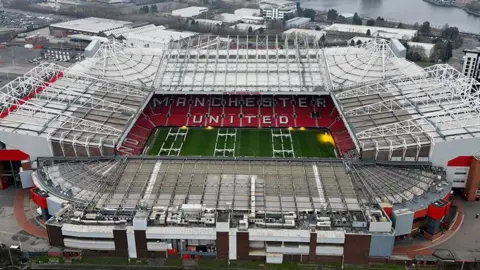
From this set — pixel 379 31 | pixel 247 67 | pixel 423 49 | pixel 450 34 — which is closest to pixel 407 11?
pixel 450 34

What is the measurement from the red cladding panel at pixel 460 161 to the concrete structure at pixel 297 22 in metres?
90.7

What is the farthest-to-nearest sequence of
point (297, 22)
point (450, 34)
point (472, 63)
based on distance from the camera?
point (297, 22) → point (450, 34) → point (472, 63)

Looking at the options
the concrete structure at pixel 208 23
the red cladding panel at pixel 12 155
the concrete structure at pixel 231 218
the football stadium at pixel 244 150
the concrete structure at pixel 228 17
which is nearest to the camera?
the concrete structure at pixel 231 218

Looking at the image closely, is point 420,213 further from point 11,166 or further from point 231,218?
point 11,166

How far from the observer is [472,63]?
81.8m

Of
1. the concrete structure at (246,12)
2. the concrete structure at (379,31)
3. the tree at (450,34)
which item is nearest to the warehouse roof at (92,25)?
the concrete structure at (246,12)

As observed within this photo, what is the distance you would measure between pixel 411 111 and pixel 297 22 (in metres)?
85.8

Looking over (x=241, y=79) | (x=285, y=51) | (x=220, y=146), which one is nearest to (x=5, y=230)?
(x=220, y=146)

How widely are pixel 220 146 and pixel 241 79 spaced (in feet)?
40.0

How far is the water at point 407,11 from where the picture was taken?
147 meters

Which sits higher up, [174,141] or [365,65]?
[365,65]

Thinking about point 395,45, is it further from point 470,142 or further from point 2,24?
point 2,24

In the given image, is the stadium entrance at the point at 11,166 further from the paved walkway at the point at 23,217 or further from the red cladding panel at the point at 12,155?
the paved walkway at the point at 23,217

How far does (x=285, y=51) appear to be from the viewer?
7206 cm
